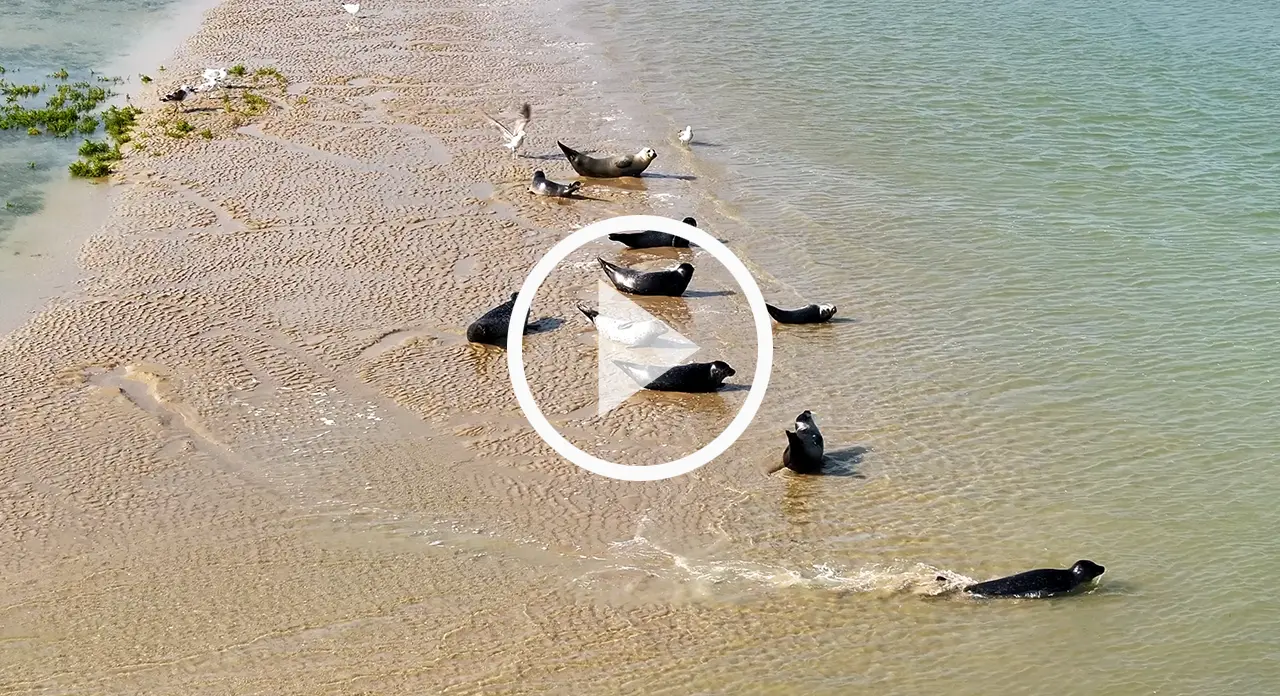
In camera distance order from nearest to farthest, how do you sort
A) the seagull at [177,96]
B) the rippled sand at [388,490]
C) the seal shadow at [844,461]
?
the rippled sand at [388,490] → the seal shadow at [844,461] → the seagull at [177,96]

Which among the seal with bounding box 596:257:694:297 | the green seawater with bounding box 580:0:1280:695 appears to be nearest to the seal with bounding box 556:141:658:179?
the green seawater with bounding box 580:0:1280:695

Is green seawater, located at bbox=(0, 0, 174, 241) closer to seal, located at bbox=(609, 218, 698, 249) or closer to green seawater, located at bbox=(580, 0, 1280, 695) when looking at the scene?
seal, located at bbox=(609, 218, 698, 249)

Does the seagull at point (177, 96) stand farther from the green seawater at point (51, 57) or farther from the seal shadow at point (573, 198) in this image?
the seal shadow at point (573, 198)

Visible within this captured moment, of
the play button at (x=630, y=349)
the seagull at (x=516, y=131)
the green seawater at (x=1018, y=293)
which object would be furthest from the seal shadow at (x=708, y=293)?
the seagull at (x=516, y=131)

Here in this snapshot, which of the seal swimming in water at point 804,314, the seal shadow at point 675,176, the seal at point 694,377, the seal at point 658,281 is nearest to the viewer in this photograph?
the seal at point 694,377

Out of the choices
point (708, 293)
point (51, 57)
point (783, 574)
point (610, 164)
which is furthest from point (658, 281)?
point (51, 57)

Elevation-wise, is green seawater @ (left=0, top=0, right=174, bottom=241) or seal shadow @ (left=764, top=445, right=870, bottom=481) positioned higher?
seal shadow @ (left=764, top=445, right=870, bottom=481)

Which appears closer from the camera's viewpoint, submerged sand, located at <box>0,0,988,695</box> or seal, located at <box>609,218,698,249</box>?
submerged sand, located at <box>0,0,988,695</box>
